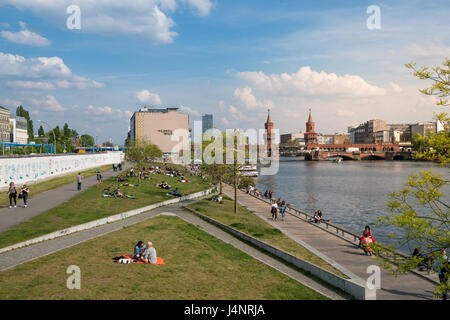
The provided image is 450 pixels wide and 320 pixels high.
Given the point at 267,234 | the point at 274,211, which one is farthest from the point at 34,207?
the point at 274,211

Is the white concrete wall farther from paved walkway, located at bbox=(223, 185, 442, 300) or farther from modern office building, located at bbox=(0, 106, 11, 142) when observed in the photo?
modern office building, located at bbox=(0, 106, 11, 142)

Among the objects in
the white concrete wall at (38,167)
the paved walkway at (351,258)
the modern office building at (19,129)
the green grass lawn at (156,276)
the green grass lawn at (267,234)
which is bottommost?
the paved walkway at (351,258)

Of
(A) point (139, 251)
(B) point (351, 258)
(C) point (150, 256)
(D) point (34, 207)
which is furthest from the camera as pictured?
(D) point (34, 207)

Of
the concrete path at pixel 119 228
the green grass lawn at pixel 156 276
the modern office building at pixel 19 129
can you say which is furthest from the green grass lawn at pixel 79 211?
the modern office building at pixel 19 129

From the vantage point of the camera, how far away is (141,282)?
43.8 ft

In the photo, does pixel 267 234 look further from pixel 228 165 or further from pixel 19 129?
pixel 19 129

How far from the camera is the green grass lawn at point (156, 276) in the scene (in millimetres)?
12227

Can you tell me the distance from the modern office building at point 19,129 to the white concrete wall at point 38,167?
79.5 metres

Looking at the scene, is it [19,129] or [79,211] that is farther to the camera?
[19,129]

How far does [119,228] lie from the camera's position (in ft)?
72.1

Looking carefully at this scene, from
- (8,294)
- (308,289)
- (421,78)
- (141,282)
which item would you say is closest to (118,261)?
(141,282)

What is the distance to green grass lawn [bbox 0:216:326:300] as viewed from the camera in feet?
40.1

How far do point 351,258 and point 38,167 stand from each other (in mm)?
47239

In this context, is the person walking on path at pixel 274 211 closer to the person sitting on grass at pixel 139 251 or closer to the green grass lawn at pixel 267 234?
the green grass lawn at pixel 267 234
